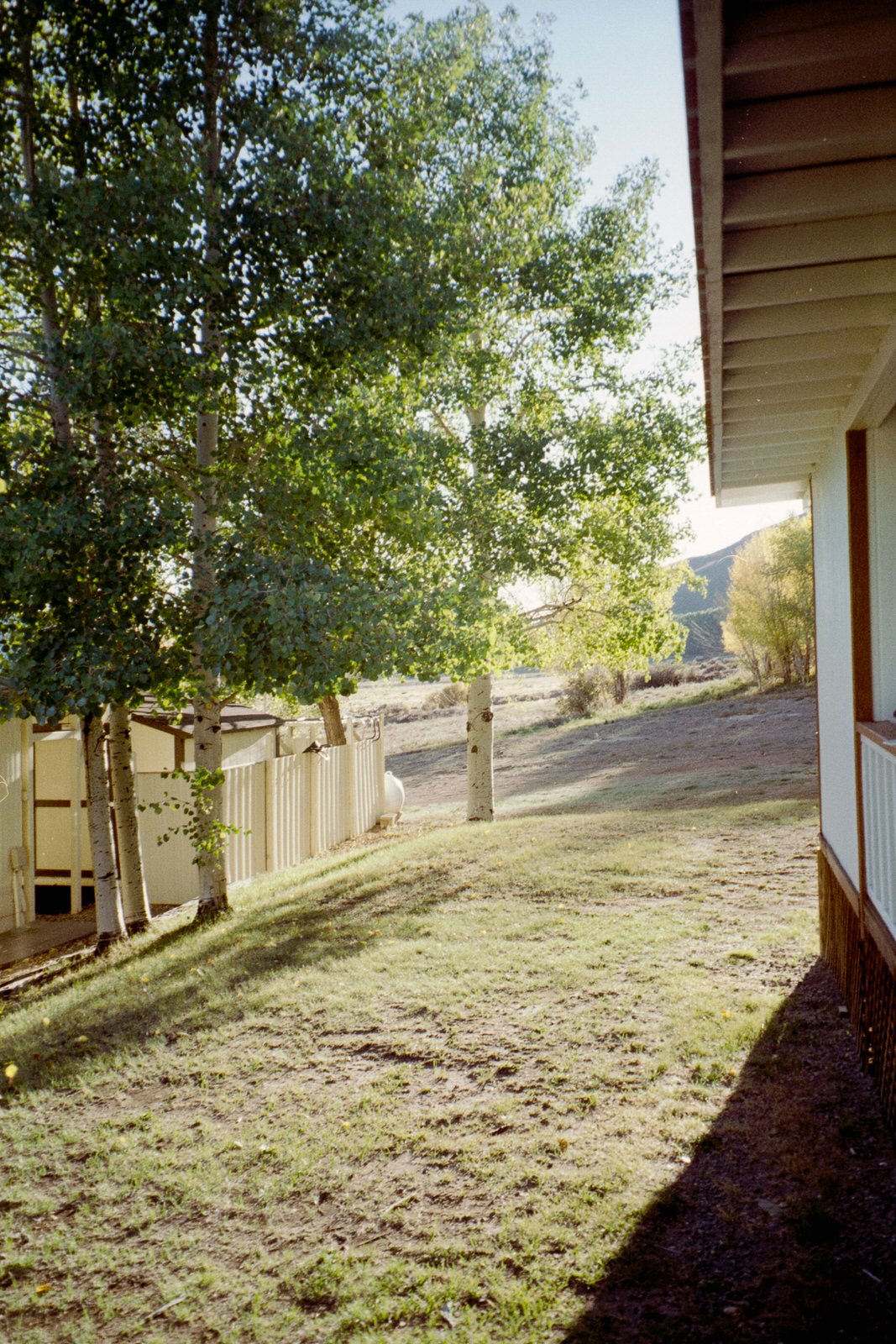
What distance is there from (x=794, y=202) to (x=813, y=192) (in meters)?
0.05

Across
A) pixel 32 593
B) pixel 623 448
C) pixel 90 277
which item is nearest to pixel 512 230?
pixel 623 448

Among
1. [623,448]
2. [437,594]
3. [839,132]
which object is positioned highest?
[623,448]

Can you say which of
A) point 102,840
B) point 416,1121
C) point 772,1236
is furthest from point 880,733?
point 102,840

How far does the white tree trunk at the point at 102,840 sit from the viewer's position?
28.5 ft

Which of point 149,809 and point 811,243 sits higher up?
point 811,243

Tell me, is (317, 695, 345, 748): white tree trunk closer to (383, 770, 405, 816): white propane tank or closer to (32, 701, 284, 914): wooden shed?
(383, 770, 405, 816): white propane tank

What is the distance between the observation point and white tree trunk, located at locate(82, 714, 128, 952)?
8680 mm

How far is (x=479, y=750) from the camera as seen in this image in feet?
48.8

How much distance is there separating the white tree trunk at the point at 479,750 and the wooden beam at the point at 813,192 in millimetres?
12138

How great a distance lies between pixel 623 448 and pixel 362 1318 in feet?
35.7

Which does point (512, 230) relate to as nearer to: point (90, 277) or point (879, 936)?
point (90, 277)

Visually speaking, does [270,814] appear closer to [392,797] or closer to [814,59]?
[392,797]

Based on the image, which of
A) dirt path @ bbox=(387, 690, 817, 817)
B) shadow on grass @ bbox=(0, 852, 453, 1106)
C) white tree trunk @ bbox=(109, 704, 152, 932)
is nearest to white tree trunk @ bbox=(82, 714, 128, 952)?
white tree trunk @ bbox=(109, 704, 152, 932)

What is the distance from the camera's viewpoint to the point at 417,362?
9.08m
